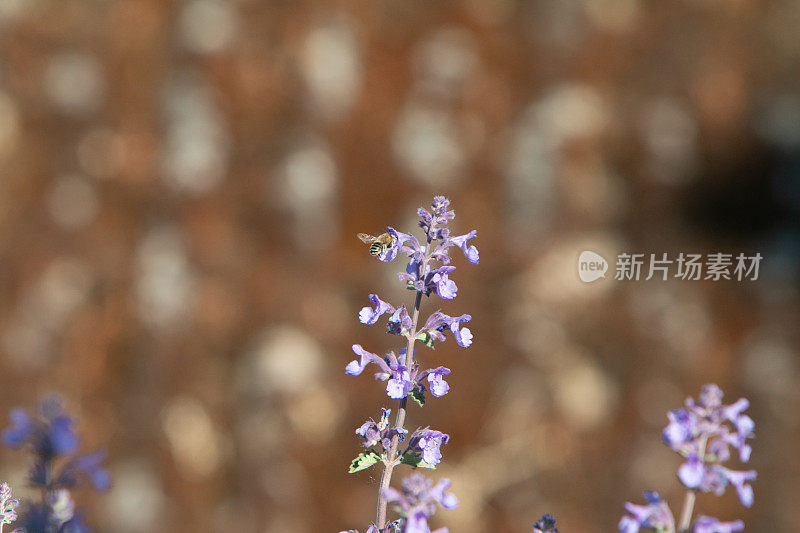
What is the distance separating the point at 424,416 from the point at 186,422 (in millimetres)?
936

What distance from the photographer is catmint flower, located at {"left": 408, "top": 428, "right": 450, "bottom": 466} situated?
0.79m

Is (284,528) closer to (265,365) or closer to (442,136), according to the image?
(265,365)

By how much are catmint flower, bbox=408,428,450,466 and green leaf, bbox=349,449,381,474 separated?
43 mm

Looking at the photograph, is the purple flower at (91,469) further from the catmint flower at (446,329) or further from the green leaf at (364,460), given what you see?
the catmint flower at (446,329)

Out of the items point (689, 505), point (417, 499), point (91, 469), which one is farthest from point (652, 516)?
point (91, 469)

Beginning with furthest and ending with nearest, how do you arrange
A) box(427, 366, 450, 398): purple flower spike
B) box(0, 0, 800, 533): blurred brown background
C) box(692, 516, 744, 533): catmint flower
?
box(0, 0, 800, 533): blurred brown background
box(427, 366, 450, 398): purple flower spike
box(692, 516, 744, 533): catmint flower

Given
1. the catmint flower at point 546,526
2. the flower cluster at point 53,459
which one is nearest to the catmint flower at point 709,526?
the catmint flower at point 546,526

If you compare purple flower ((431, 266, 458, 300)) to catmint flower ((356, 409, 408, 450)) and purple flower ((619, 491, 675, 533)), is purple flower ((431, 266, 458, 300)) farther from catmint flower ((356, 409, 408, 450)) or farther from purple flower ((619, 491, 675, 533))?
purple flower ((619, 491, 675, 533))

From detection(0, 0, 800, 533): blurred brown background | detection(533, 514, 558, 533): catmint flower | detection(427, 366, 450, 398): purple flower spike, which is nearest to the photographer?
detection(533, 514, 558, 533): catmint flower

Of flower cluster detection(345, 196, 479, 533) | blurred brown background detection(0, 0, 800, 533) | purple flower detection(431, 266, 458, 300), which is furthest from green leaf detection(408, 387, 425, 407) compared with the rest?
blurred brown background detection(0, 0, 800, 533)

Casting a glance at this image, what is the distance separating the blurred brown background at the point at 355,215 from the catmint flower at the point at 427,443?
6.59 feet

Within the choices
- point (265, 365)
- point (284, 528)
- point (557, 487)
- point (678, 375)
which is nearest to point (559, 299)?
point (678, 375)

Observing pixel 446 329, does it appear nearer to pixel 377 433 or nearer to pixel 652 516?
pixel 377 433

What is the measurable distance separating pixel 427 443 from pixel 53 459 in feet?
1.20
